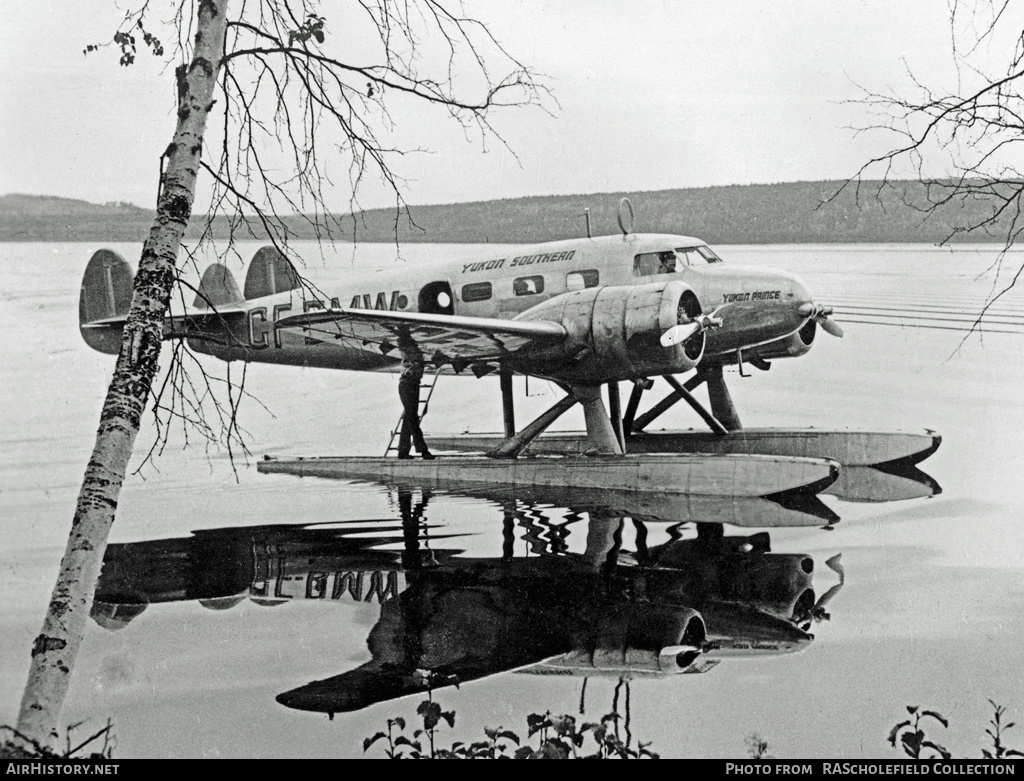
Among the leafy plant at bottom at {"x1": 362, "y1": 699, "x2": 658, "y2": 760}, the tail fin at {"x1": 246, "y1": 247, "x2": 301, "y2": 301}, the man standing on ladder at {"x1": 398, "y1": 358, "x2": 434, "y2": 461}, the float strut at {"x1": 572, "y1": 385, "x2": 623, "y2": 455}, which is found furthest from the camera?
the tail fin at {"x1": 246, "y1": 247, "x2": 301, "y2": 301}

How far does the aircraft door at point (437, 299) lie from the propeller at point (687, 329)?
3611 millimetres

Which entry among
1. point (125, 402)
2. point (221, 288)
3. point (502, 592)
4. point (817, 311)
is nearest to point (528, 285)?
point (817, 311)

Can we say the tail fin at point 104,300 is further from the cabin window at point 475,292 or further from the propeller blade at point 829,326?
the propeller blade at point 829,326

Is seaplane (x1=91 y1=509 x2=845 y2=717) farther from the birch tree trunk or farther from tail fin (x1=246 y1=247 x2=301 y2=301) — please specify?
tail fin (x1=246 y1=247 x2=301 y2=301)

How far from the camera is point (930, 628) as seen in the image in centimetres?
711

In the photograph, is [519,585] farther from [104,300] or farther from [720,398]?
[104,300]

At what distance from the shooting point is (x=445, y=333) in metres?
12.5

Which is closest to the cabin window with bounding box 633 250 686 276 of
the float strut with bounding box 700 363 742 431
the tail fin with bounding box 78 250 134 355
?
the float strut with bounding box 700 363 742 431

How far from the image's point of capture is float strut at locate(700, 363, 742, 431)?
14953 mm

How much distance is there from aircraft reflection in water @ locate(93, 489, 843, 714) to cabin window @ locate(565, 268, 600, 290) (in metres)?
3.45

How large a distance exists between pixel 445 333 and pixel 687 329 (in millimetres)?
2960

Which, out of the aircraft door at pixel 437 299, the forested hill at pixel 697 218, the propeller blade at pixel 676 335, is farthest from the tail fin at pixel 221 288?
the propeller blade at pixel 676 335
